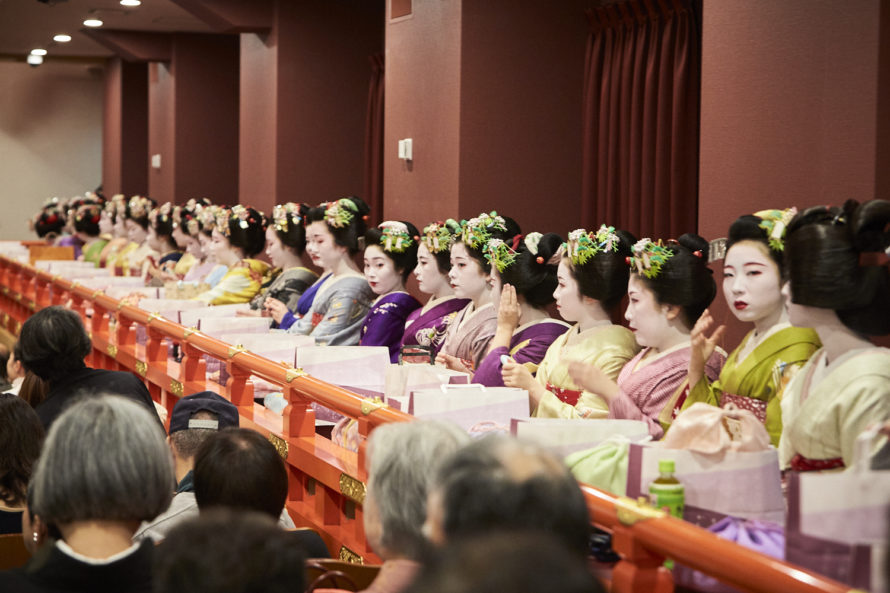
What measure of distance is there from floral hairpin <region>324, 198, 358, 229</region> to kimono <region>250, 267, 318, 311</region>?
24.9 inches

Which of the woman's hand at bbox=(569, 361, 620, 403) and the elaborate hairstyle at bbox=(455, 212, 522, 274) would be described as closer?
the woman's hand at bbox=(569, 361, 620, 403)

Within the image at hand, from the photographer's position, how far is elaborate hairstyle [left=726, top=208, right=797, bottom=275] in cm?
312

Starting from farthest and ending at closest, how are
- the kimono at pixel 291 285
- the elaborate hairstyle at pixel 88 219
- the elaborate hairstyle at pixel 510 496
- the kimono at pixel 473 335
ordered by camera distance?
1. the elaborate hairstyle at pixel 88 219
2. the kimono at pixel 291 285
3. the kimono at pixel 473 335
4. the elaborate hairstyle at pixel 510 496

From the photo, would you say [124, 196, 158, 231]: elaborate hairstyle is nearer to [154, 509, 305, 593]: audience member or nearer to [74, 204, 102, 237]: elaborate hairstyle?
[74, 204, 102, 237]: elaborate hairstyle

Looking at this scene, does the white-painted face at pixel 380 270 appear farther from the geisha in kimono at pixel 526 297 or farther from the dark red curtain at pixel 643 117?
the dark red curtain at pixel 643 117

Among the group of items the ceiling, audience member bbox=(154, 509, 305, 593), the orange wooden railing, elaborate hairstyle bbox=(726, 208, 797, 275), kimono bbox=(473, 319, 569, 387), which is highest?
the ceiling

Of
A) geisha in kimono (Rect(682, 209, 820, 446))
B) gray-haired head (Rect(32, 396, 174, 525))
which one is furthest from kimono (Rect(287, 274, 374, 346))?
gray-haired head (Rect(32, 396, 174, 525))

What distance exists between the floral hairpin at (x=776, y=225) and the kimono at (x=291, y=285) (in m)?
3.82

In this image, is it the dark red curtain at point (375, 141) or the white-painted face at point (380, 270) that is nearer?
the white-painted face at point (380, 270)

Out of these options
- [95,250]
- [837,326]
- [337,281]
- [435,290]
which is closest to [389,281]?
[435,290]

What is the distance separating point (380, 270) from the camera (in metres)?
5.63

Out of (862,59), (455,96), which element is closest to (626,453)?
(862,59)

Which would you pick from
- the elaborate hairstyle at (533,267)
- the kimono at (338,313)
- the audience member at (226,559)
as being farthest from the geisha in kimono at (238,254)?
the audience member at (226,559)

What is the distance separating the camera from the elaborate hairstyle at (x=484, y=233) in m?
4.71
